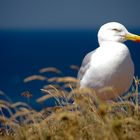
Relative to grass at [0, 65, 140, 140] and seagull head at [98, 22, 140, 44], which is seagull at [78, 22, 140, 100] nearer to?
seagull head at [98, 22, 140, 44]

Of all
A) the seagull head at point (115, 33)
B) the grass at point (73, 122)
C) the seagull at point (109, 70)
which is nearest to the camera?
the grass at point (73, 122)

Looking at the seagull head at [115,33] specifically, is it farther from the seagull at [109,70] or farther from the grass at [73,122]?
the grass at [73,122]

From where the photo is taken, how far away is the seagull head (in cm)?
604

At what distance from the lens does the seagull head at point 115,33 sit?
604 centimetres

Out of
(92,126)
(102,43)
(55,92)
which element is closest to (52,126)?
(55,92)

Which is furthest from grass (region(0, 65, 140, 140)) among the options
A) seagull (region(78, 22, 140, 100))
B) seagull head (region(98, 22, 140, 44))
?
seagull head (region(98, 22, 140, 44))

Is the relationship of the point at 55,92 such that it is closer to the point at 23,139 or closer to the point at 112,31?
the point at 23,139

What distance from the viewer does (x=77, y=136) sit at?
345 cm

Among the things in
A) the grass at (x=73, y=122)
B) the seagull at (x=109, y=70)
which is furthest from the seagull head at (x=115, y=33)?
the grass at (x=73, y=122)

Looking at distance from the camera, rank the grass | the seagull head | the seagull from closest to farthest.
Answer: the grass
the seagull
the seagull head

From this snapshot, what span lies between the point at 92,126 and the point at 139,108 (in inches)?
24.1

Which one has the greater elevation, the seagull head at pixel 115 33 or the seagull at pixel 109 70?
the seagull head at pixel 115 33

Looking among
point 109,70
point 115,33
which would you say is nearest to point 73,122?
point 109,70

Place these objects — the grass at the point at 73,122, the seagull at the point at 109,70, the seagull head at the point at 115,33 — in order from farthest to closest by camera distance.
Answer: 1. the seagull head at the point at 115,33
2. the seagull at the point at 109,70
3. the grass at the point at 73,122
